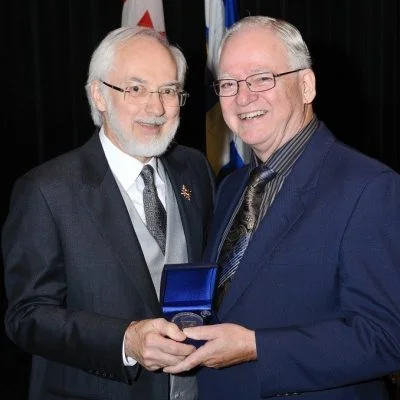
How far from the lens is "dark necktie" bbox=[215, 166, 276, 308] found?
1892mm

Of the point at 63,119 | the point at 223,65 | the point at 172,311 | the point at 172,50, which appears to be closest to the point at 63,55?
the point at 63,119

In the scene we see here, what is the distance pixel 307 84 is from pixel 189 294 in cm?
66

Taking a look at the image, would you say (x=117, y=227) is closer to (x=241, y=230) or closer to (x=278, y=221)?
(x=241, y=230)

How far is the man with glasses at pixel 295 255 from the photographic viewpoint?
1.64 meters

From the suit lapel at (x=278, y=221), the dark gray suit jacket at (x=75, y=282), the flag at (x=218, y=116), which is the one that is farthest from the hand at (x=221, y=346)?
the flag at (x=218, y=116)

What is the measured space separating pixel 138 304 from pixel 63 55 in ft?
9.22

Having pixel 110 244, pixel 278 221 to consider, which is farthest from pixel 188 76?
pixel 278 221

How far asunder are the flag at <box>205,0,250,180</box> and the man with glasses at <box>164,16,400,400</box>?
2224 mm

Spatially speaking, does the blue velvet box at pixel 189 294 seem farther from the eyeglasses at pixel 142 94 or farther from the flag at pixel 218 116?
the flag at pixel 218 116

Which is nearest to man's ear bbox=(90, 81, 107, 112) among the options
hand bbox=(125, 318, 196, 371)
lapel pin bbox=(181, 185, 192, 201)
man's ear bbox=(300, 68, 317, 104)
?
lapel pin bbox=(181, 185, 192, 201)

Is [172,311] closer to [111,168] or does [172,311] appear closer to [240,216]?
[240,216]

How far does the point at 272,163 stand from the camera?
1.93 metres

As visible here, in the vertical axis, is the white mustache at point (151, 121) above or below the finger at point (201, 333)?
above

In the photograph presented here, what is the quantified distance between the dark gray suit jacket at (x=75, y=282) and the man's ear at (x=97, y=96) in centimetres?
24
